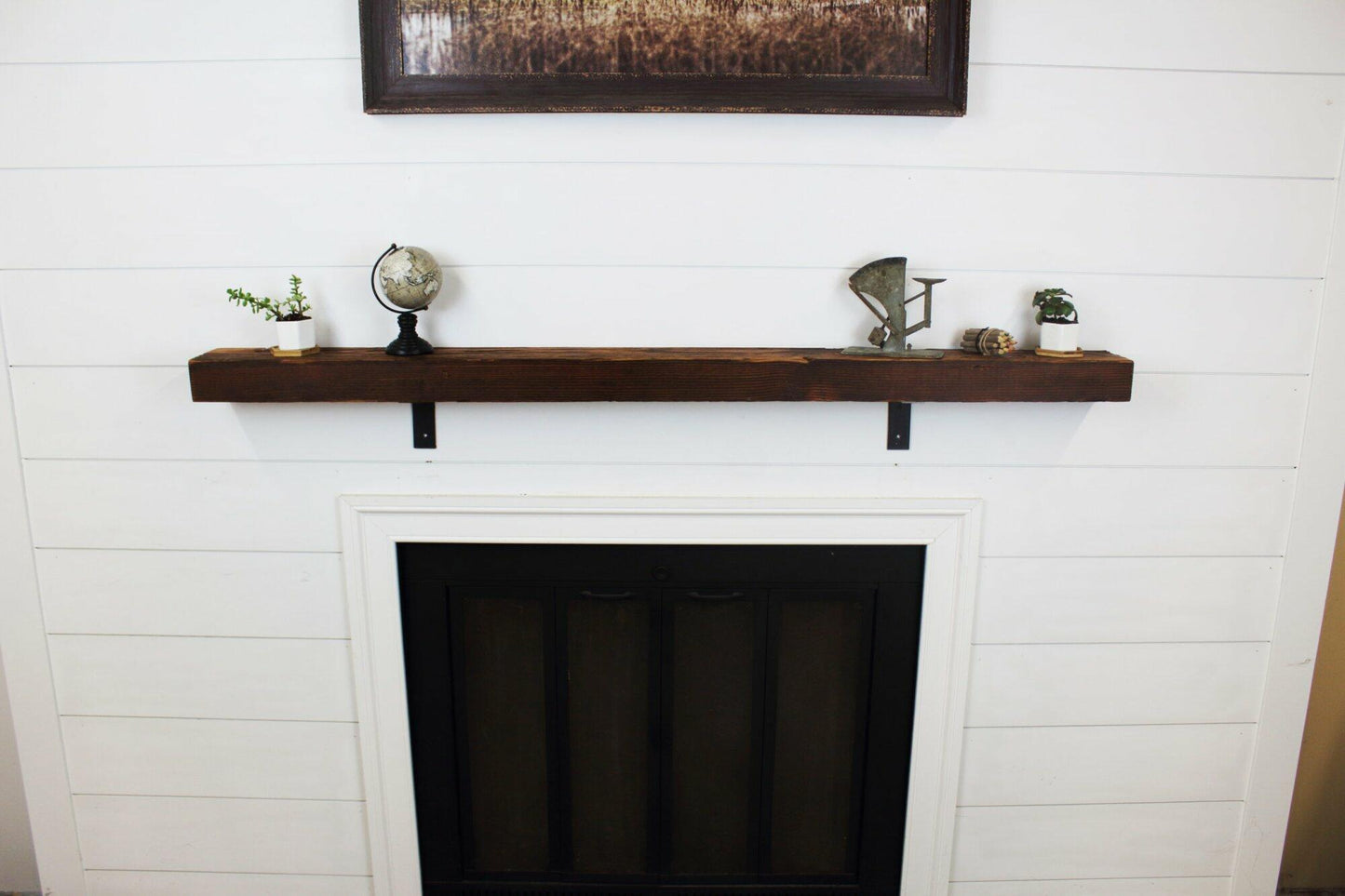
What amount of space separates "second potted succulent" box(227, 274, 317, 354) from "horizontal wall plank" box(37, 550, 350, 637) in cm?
37

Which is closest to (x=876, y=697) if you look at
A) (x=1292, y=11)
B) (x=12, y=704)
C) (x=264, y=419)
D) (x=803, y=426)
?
(x=803, y=426)

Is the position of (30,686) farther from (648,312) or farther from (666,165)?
(666,165)

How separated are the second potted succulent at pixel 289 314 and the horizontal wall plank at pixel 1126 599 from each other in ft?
3.81

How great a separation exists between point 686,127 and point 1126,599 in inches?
42.5

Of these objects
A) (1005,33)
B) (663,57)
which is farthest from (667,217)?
(1005,33)

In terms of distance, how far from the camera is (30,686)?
1.57 meters

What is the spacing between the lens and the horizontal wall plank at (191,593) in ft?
5.02

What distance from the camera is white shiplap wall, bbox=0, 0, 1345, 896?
1378 mm

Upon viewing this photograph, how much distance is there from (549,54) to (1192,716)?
5.08 ft

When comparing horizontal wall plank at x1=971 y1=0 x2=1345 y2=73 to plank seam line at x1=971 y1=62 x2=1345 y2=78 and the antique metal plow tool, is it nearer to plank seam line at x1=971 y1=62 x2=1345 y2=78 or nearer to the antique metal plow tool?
plank seam line at x1=971 y1=62 x2=1345 y2=78

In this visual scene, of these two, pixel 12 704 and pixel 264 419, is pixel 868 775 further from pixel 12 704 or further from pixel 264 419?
pixel 12 704

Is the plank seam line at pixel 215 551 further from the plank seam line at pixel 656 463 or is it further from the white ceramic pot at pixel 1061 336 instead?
the white ceramic pot at pixel 1061 336

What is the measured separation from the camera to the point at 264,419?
1.47 metres

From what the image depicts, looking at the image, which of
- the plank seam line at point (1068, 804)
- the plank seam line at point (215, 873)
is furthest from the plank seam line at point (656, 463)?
the plank seam line at point (215, 873)
